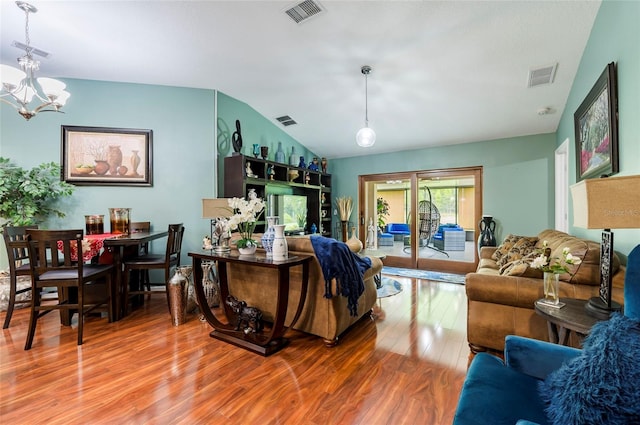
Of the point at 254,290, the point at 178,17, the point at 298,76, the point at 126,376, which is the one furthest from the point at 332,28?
the point at 126,376

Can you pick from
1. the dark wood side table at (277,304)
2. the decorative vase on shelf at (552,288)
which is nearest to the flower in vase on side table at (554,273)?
the decorative vase on shelf at (552,288)

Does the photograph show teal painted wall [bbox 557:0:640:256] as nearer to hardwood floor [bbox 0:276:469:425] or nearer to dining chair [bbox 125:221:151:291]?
hardwood floor [bbox 0:276:469:425]

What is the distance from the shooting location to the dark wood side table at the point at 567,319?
1524mm

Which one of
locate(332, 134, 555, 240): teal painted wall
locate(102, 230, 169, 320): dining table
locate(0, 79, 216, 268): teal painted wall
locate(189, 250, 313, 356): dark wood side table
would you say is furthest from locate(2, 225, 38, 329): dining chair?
locate(332, 134, 555, 240): teal painted wall

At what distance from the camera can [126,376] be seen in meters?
2.08

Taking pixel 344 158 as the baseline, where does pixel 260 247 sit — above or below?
below

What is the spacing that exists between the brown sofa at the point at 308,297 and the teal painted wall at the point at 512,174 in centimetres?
326

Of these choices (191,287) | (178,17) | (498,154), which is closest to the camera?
(178,17)

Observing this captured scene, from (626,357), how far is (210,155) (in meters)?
4.65

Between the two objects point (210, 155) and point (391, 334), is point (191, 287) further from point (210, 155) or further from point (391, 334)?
point (391, 334)

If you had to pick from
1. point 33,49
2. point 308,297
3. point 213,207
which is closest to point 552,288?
point 308,297

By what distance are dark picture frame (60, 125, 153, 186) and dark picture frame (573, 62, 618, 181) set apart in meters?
5.09

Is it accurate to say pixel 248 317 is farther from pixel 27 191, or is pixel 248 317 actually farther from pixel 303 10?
pixel 27 191

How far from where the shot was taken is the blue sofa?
31.3 inches
